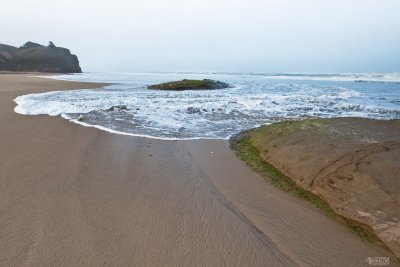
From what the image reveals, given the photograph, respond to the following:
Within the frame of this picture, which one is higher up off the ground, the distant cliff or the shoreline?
the shoreline

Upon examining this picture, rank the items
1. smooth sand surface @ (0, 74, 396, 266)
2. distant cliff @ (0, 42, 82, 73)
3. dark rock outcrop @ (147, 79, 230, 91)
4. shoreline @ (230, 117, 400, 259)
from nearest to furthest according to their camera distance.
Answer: smooth sand surface @ (0, 74, 396, 266) < shoreline @ (230, 117, 400, 259) < dark rock outcrop @ (147, 79, 230, 91) < distant cliff @ (0, 42, 82, 73)

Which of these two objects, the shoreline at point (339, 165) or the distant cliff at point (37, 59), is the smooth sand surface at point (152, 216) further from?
the distant cliff at point (37, 59)

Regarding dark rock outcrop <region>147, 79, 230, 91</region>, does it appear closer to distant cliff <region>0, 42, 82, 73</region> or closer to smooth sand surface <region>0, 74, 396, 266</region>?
smooth sand surface <region>0, 74, 396, 266</region>

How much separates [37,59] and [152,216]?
72.9 m

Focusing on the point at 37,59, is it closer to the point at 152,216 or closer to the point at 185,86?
the point at 185,86

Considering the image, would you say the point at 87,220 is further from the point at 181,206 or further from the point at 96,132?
the point at 96,132

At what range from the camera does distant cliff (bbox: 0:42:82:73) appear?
61781mm

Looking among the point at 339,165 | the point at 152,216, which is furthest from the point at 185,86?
the point at 152,216

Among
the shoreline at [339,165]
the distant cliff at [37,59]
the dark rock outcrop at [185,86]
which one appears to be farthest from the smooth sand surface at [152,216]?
the distant cliff at [37,59]

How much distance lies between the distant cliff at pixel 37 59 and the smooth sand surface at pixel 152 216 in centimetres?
6702

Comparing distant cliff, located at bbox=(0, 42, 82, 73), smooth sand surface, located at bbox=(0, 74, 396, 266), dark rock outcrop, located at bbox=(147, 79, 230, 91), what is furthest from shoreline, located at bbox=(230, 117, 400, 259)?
distant cliff, located at bbox=(0, 42, 82, 73)

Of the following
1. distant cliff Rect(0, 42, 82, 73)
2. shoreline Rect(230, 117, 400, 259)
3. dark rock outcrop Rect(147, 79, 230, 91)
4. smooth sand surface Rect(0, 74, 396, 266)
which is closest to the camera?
smooth sand surface Rect(0, 74, 396, 266)

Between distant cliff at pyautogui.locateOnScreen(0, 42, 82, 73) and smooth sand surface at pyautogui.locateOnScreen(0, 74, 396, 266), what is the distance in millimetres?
67021

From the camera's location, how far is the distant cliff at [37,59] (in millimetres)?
61781
